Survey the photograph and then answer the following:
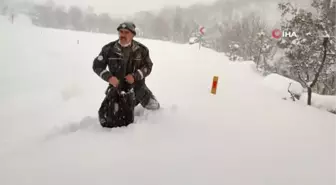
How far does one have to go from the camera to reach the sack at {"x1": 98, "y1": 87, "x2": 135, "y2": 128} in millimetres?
3836

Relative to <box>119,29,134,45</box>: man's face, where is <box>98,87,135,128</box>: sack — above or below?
below

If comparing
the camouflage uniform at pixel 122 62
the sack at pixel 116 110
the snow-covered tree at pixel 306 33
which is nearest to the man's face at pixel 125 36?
the camouflage uniform at pixel 122 62

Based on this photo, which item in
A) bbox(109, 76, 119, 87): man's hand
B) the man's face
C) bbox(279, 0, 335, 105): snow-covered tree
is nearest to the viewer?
bbox(109, 76, 119, 87): man's hand

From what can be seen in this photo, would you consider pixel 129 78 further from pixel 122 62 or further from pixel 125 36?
pixel 125 36

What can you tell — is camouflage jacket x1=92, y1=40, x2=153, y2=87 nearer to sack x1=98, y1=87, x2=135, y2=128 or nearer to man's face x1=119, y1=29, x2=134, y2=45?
man's face x1=119, y1=29, x2=134, y2=45

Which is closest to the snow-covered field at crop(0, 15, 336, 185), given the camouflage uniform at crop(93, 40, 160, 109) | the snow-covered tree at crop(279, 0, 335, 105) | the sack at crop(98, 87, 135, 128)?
the sack at crop(98, 87, 135, 128)

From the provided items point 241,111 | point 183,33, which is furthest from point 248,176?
point 183,33

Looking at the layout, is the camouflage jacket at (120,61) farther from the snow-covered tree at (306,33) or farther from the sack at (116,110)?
the snow-covered tree at (306,33)

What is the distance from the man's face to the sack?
0.69 metres

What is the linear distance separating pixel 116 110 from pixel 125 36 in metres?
1.05

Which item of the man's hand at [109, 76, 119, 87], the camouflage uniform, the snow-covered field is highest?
the camouflage uniform

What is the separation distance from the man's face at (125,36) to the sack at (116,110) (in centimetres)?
69

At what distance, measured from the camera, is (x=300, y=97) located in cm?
1198

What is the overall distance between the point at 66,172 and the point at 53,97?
7.49 metres
